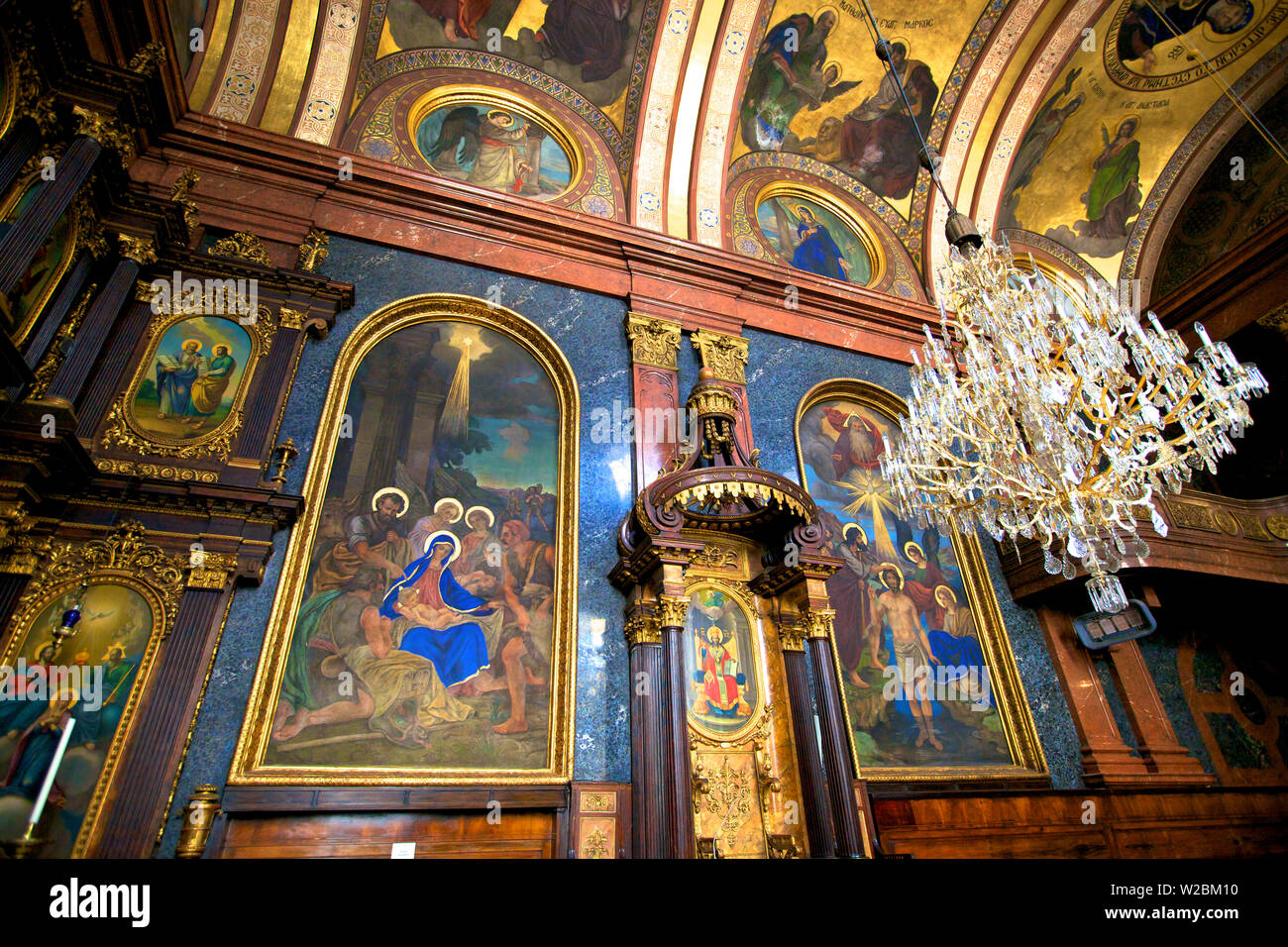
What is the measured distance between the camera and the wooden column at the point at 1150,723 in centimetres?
675

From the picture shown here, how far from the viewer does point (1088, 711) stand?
276 inches

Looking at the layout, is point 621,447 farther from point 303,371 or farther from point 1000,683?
point 1000,683

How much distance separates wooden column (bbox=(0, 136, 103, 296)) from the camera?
401 centimetres

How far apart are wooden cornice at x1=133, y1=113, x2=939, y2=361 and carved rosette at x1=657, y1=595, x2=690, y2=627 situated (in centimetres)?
371

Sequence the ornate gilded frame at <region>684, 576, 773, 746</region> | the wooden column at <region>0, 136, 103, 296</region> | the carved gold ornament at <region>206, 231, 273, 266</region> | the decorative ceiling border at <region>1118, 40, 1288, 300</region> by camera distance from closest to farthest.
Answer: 1. the wooden column at <region>0, 136, 103, 296</region>
2. the ornate gilded frame at <region>684, 576, 773, 746</region>
3. the carved gold ornament at <region>206, 231, 273, 266</region>
4. the decorative ceiling border at <region>1118, 40, 1288, 300</region>

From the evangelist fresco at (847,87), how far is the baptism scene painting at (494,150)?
9.13 feet

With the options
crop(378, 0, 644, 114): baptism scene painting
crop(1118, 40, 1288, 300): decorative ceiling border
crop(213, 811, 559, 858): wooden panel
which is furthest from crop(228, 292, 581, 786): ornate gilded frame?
crop(1118, 40, 1288, 300): decorative ceiling border

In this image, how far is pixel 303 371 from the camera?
598cm

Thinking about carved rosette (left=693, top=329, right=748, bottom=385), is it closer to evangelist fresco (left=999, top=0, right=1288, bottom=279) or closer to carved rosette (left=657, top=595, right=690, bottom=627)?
carved rosette (left=657, top=595, right=690, bottom=627)

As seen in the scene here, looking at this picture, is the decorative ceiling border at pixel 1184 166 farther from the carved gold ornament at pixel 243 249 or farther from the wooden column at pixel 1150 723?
the carved gold ornament at pixel 243 249

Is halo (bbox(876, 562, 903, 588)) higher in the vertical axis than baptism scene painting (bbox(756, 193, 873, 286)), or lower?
lower

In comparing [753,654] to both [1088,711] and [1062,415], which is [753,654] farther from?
[1088,711]

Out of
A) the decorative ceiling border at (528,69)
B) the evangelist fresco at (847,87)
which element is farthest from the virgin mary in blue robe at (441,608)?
the evangelist fresco at (847,87)

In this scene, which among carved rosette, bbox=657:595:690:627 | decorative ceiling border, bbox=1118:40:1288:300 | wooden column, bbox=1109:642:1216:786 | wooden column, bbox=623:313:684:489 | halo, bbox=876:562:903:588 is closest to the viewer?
carved rosette, bbox=657:595:690:627
